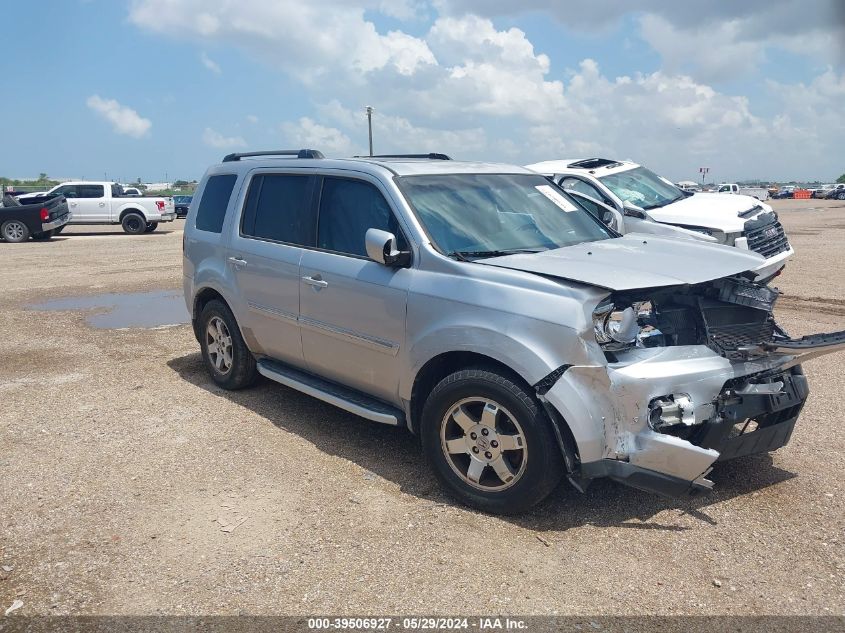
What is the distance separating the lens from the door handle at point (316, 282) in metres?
4.87

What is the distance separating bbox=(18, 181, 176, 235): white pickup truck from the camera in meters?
25.9

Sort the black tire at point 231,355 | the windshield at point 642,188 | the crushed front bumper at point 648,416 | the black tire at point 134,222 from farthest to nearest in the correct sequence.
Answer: the black tire at point 134,222 → the windshield at point 642,188 → the black tire at point 231,355 → the crushed front bumper at point 648,416

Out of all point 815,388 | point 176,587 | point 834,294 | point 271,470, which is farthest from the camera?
point 834,294

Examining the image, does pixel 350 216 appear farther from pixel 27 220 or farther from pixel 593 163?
pixel 27 220

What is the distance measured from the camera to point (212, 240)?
613 cm

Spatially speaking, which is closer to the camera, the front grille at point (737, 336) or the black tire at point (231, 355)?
the front grille at point (737, 336)

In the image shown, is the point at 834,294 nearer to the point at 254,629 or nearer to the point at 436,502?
the point at 436,502

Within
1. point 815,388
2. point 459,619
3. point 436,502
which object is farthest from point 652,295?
point 815,388

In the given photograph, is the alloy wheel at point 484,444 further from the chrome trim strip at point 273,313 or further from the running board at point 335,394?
the chrome trim strip at point 273,313

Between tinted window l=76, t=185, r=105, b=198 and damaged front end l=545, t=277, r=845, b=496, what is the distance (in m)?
26.0

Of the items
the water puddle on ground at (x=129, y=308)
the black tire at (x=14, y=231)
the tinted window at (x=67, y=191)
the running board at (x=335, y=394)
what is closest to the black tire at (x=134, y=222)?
the tinted window at (x=67, y=191)

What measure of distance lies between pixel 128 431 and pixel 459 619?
3274 mm

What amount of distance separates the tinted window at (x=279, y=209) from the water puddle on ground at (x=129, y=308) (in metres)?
4.06

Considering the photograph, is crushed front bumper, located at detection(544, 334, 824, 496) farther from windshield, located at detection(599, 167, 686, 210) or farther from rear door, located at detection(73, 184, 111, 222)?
rear door, located at detection(73, 184, 111, 222)
